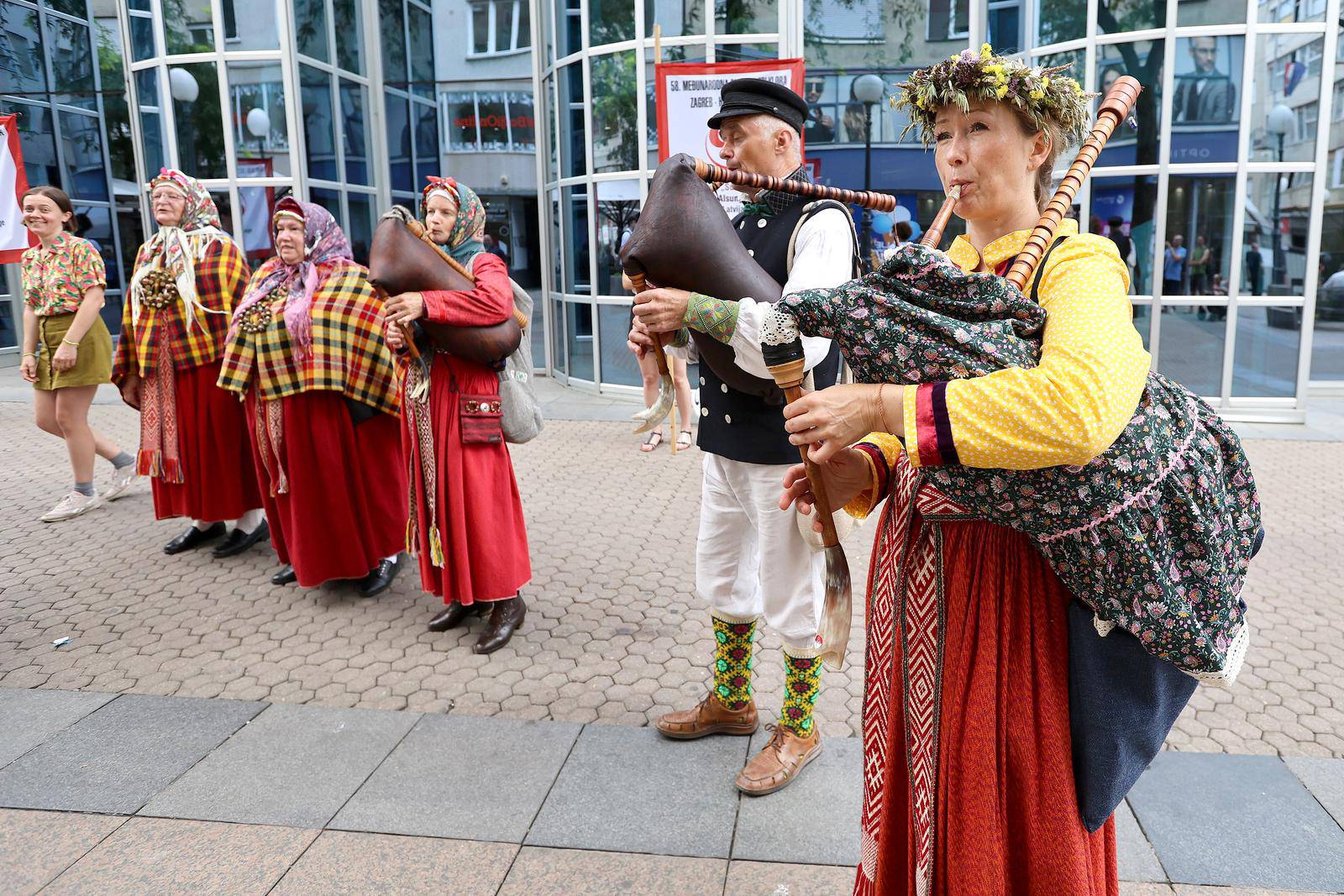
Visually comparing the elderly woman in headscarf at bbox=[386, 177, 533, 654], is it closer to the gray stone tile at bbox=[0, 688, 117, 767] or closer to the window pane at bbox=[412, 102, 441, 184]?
the gray stone tile at bbox=[0, 688, 117, 767]

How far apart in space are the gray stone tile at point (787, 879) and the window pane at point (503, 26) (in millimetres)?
12020

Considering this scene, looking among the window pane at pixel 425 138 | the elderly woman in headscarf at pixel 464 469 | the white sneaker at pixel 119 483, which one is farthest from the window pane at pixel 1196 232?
the window pane at pixel 425 138

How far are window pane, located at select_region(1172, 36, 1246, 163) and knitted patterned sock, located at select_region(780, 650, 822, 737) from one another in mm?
7826

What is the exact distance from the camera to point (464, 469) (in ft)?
12.7

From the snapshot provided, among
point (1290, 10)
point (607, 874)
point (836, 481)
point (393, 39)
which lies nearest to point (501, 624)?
point (607, 874)

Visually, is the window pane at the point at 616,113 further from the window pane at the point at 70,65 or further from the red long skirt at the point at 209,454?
the window pane at the point at 70,65

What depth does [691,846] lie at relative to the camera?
2.57 meters

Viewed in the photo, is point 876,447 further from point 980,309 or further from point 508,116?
point 508,116

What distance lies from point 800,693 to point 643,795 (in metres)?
0.57

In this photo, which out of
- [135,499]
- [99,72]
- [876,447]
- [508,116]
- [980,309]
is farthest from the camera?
[99,72]

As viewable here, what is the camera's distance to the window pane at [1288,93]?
835 cm

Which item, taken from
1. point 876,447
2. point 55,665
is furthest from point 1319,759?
point 55,665

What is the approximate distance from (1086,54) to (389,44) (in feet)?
29.0

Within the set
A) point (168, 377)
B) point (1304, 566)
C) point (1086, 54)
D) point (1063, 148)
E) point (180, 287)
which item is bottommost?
point (1304, 566)
